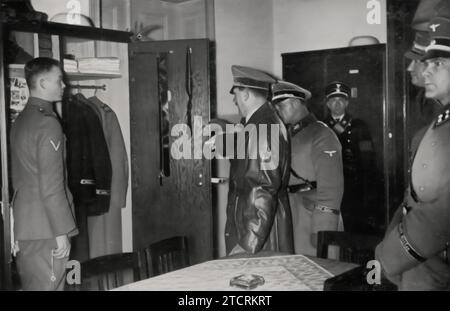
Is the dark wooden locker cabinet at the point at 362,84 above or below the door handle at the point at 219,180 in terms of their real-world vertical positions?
above

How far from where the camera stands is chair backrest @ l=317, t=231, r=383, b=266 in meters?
1.87

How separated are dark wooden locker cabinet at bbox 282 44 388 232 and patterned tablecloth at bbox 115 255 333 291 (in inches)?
39.9

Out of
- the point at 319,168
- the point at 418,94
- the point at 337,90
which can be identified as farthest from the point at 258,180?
the point at 337,90

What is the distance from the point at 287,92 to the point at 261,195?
850mm

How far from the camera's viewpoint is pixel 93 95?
116 inches

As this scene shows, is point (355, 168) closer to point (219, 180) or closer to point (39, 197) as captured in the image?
point (219, 180)

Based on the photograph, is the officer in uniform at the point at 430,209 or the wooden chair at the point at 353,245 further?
the wooden chair at the point at 353,245

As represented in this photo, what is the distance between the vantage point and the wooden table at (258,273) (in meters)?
1.50

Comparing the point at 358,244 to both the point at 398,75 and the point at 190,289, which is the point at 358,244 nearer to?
the point at 190,289

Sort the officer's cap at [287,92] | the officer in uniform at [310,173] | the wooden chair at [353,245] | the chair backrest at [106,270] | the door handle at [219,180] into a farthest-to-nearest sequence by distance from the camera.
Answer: the door handle at [219,180] → the officer's cap at [287,92] → the officer in uniform at [310,173] → the wooden chair at [353,245] → the chair backrest at [106,270]

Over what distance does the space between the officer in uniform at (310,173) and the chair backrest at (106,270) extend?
3.47ft

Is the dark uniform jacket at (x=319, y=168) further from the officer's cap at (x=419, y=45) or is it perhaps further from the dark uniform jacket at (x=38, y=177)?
the dark uniform jacket at (x=38, y=177)

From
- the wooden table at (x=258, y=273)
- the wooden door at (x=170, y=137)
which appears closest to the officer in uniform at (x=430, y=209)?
the wooden table at (x=258, y=273)

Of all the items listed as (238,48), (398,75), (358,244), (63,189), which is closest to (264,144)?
(358,244)
